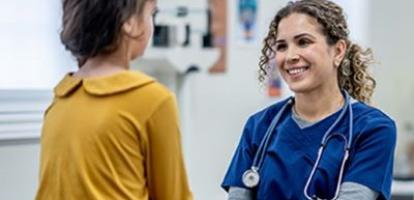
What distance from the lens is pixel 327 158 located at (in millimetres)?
1562

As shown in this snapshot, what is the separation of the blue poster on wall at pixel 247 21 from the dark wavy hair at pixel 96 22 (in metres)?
1.89

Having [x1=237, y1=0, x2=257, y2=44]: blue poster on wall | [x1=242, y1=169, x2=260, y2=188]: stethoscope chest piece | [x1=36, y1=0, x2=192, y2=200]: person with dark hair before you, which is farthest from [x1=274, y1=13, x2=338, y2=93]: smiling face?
[x1=237, y1=0, x2=257, y2=44]: blue poster on wall

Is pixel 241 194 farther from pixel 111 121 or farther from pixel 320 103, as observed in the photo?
pixel 111 121

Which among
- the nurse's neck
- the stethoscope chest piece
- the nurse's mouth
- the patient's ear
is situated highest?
the patient's ear

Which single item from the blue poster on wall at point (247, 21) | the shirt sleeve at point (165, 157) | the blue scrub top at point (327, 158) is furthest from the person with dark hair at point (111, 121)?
the blue poster on wall at point (247, 21)

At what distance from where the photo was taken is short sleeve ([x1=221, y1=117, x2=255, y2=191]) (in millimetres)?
1681

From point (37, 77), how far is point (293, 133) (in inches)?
45.0

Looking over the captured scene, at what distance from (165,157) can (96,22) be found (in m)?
0.28

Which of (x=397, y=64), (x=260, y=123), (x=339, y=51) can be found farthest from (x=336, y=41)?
(x=397, y=64)

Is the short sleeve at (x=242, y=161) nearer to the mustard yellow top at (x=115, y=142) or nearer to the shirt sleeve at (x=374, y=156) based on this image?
the shirt sleeve at (x=374, y=156)

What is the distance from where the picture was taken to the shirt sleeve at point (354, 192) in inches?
59.6

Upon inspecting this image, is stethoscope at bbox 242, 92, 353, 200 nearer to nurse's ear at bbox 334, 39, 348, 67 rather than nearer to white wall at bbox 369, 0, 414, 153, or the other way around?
nurse's ear at bbox 334, 39, 348, 67

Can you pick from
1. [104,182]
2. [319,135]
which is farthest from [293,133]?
[104,182]

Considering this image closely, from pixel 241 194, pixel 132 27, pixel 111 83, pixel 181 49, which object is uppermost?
pixel 132 27
